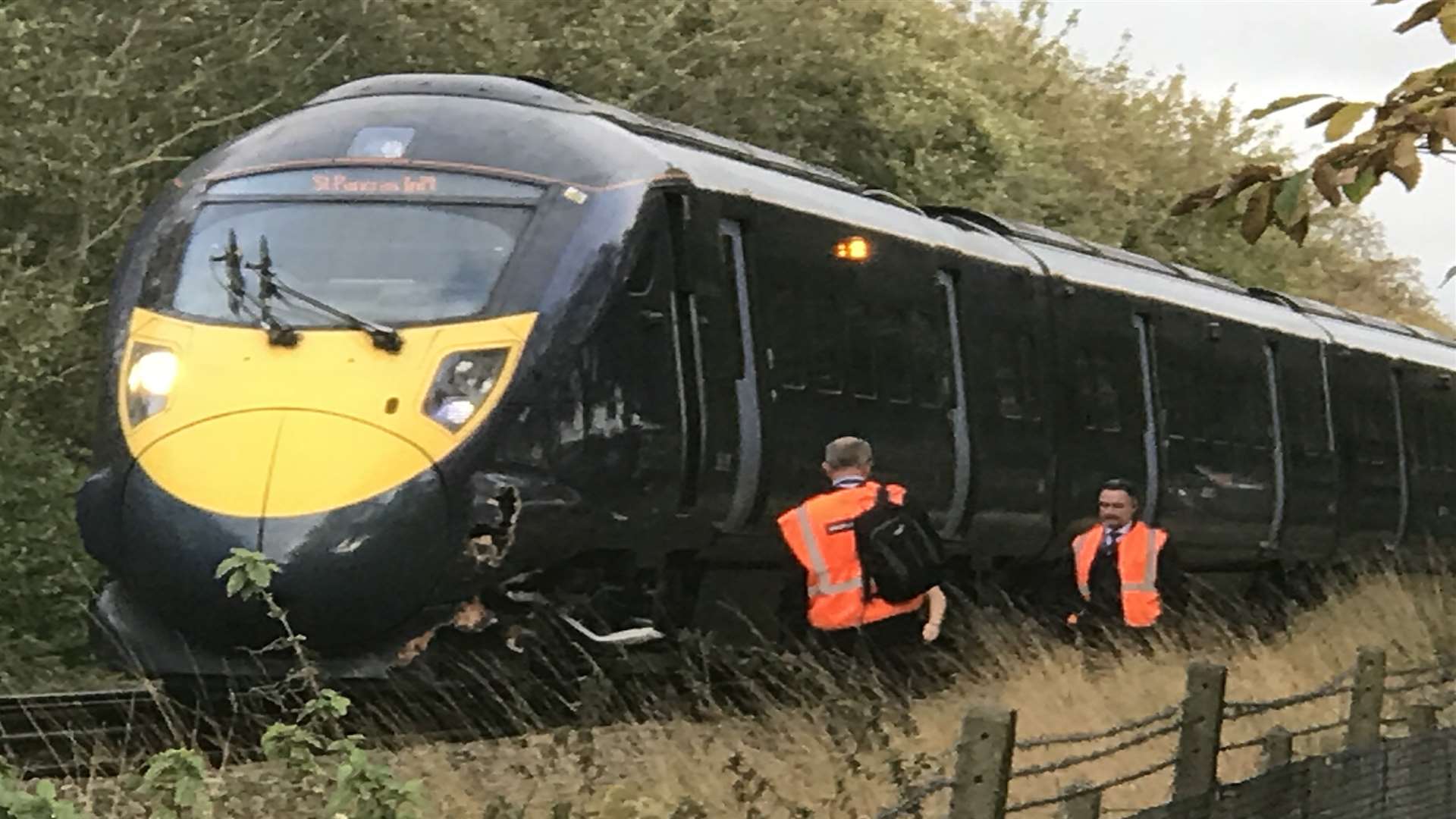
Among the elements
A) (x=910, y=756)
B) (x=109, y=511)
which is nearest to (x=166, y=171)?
(x=109, y=511)

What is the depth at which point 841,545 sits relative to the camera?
9922 mm

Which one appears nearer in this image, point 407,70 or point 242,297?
point 242,297

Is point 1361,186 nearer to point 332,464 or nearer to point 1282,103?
Result: point 1282,103

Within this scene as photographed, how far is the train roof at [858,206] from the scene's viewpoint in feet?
35.1

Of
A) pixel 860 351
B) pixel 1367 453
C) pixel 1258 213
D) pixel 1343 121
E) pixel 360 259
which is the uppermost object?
pixel 1343 121

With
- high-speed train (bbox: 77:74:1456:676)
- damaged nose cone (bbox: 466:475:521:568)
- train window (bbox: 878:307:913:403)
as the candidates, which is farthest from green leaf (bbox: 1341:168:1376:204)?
train window (bbox: 878:307:913:403)

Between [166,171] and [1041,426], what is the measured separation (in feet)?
26.5

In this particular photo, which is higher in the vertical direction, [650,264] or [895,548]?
[650,264]

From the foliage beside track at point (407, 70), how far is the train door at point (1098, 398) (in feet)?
3.99

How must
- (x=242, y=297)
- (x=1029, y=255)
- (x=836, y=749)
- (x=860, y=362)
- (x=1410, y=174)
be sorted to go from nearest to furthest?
(x=1410, y=174) < (x=242, y=297) < (x=836, y=749) < (x=860, y=362) < (x=1029, y=255)

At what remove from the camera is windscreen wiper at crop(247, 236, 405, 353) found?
910 centimetres

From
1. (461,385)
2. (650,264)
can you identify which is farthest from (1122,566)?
(461,385)

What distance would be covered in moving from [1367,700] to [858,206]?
4446 millimetres

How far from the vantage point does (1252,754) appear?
10.2 metres
